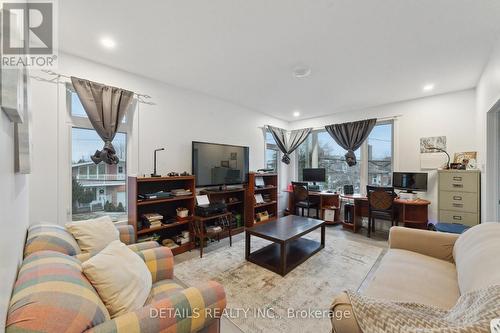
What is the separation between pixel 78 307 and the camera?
2.61 ft

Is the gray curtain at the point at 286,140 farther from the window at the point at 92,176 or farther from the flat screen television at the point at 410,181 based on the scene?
the window at the point at 92,176

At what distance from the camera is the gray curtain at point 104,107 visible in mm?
2334

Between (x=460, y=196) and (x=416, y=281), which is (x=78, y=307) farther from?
(x=460, y=196)

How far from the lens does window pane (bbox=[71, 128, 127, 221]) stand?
252 centimetres

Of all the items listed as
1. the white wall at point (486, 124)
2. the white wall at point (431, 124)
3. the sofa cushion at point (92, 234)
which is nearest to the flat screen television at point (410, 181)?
the white wall at point (431, 124)

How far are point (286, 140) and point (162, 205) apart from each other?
135 inches

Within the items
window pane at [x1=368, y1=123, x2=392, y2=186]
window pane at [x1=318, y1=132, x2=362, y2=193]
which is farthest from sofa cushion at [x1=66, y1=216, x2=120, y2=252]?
Answer: window pane at [x1=368, y1=123, x2=392, y2=186]

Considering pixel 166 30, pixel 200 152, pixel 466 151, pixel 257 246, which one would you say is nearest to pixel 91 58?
pixel 166 30

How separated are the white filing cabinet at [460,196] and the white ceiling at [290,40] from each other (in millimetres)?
1381

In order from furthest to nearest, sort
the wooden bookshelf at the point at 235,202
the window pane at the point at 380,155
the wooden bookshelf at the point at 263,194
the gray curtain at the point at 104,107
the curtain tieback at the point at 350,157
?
the curtain tieback at the point at 350,157, the window pane at the point at 380,155, the wooden bookshelf at the point at 263,194, the wooden bookshelf at the point at 235,202, the gray curtain at the point at 104,107

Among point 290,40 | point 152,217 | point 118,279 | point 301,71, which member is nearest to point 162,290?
point 118,279

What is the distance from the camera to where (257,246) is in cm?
320

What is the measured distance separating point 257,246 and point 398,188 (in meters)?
2.80

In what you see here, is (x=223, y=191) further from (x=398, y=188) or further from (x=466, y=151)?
(x=466, y=151)
